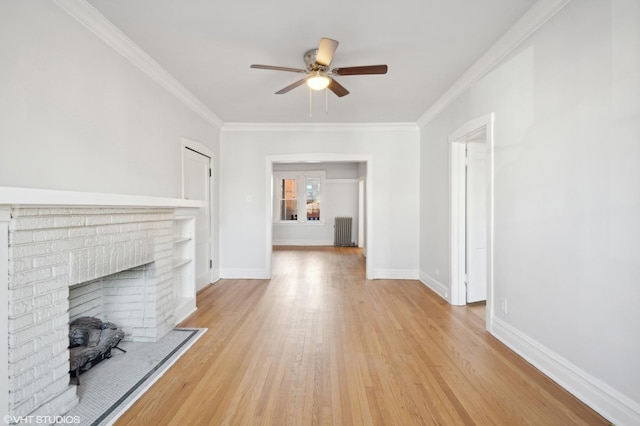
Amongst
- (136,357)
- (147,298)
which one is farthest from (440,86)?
(136,357)

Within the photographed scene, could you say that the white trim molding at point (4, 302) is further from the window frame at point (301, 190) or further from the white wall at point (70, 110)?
the window frame at point (301, 190)

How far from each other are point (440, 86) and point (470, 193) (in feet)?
4.38

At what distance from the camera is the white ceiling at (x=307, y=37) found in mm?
2148

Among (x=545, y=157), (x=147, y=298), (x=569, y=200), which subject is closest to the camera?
(x=569, y=200)

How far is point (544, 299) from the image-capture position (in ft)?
7.16

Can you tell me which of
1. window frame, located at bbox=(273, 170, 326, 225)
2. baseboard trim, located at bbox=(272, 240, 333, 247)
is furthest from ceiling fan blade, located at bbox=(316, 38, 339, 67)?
baseboard trim, located at bbox=(272, 240, 333, 247)

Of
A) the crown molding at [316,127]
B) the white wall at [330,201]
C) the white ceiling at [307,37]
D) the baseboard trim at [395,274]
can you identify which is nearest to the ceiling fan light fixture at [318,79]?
the white ceiling at [307,37]

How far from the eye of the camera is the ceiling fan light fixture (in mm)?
2641

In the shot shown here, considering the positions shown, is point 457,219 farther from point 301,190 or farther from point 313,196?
point 301,190

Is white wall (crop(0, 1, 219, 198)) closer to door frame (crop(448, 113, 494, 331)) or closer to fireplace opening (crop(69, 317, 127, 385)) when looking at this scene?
fireplace opening (crop(69, 317, 127, 385))

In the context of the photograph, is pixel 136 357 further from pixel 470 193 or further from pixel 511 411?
pixel 470 193

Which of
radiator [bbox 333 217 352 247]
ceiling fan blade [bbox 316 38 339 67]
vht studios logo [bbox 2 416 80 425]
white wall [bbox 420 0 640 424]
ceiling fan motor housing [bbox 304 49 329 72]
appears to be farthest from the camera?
radiator [bbox 333 217 352 247]

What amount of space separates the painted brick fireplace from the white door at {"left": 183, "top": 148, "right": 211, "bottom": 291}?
1.55 metres

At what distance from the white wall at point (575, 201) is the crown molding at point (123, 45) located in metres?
3.28
